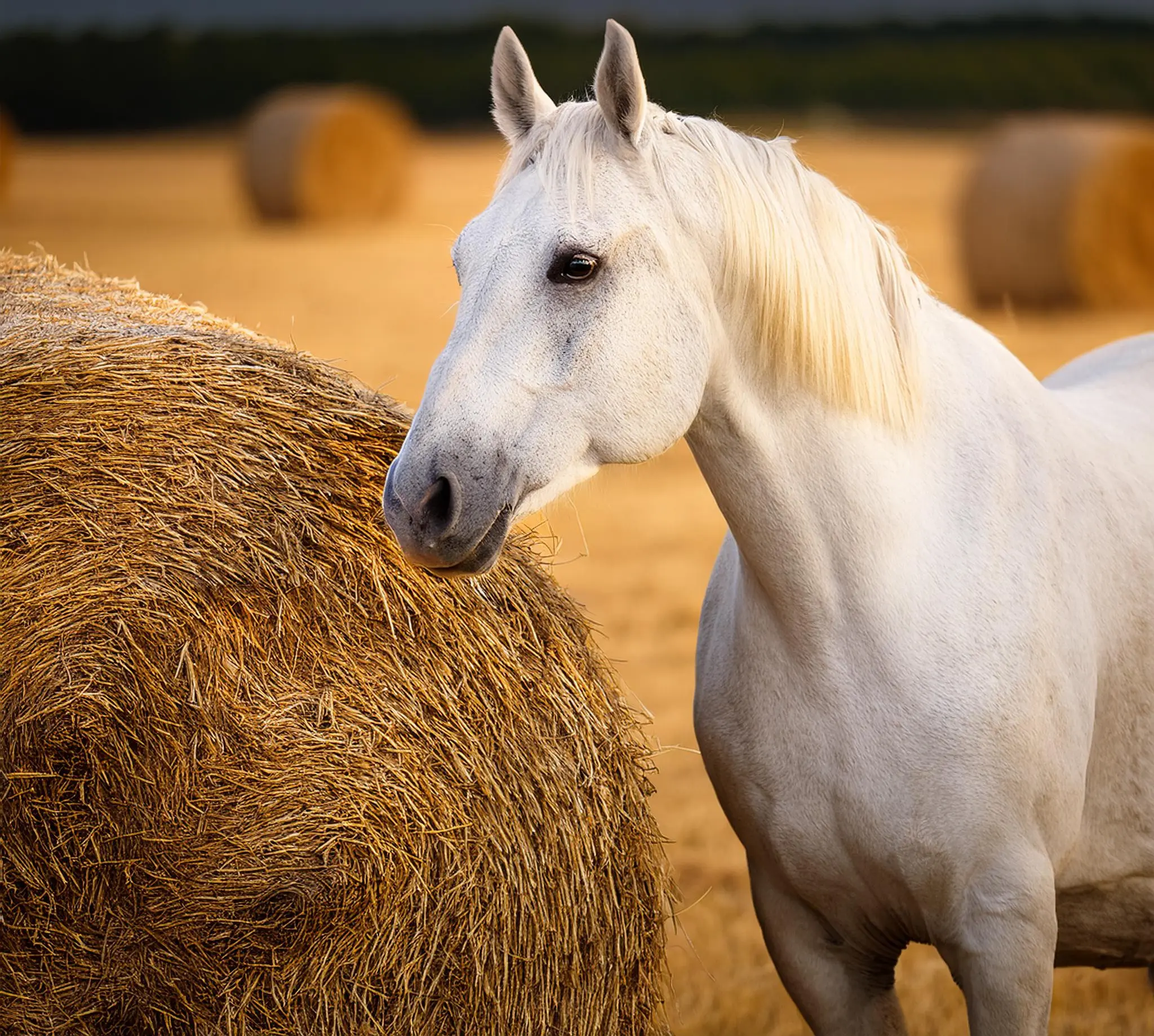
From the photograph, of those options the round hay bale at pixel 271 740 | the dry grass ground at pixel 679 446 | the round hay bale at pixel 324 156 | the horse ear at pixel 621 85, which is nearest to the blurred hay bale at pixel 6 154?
the dry grass ground at pixel 679 446

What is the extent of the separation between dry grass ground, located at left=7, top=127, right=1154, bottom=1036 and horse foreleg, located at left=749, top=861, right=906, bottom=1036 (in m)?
0.29

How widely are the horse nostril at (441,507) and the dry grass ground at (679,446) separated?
0.29 metres

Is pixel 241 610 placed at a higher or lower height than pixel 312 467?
lower

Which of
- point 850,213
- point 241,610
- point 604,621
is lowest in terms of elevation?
point 604,621

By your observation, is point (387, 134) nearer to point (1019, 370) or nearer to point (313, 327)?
point (313, 327)

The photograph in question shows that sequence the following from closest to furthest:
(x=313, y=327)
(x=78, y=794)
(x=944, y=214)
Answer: (x=78, y=794)
(x=313, y=327)
(x=944, y=214)

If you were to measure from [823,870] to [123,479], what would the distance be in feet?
4.54

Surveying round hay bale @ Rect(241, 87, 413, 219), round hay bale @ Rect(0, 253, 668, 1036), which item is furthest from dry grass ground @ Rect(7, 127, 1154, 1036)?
round hay bale @ Rect(241, 87, 413, 219)

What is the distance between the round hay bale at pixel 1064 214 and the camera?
1077 centimetres

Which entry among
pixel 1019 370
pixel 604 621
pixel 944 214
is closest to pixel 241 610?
pixel 1019 370

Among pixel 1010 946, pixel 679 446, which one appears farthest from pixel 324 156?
pixel 1010 946

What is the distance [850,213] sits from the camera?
212cm

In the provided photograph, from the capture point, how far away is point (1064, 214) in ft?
35.4

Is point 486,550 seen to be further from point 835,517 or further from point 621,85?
point 621,85
